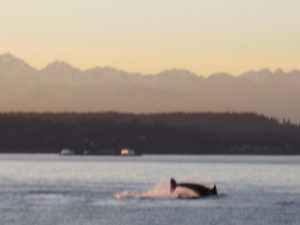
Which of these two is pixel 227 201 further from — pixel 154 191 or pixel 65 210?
pixel 65 210

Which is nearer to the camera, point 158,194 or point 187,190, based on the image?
point 158,194

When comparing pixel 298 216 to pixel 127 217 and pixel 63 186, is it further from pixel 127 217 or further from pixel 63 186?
pixel 63 186

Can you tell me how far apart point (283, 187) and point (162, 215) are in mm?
43133

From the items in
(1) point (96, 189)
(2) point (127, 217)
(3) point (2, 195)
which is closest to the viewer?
(2) point (127, 217)

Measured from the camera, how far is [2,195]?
320 feet

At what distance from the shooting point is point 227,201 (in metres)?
90.1

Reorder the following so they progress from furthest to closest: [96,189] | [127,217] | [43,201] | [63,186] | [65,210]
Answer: [63,186]
[96,189]
[43,201]
[65,210]
[127,217]

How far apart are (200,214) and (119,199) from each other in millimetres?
15606

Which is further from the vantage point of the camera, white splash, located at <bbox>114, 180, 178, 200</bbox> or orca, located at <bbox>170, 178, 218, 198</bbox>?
orca, located at <bbox>170, 178, 218, 198</bbox>

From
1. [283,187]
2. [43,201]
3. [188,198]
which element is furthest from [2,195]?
[283,187]

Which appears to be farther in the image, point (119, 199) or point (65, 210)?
point (119, 199)

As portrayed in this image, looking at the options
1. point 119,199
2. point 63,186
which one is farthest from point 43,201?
point 63,186

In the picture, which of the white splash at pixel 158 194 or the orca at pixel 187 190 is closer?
the white splash at pixel 158 194

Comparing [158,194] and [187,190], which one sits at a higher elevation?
[187,190]
